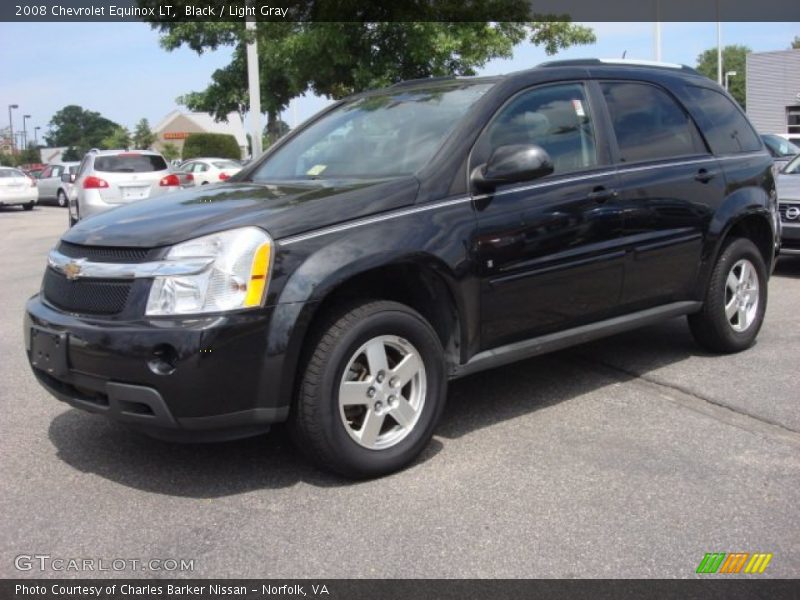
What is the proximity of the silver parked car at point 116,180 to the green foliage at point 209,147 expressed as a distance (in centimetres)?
3159

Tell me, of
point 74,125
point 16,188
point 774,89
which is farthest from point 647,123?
point 74,125

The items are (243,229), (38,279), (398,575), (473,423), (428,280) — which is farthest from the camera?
(38,279)

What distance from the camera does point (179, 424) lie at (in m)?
3.46

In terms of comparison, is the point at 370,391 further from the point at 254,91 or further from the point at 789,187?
the point at 254,91

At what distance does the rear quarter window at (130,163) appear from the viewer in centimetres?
1577

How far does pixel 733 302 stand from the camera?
19.0ft

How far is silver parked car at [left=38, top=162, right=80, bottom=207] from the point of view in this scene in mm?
29750

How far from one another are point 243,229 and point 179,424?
84 centimetres

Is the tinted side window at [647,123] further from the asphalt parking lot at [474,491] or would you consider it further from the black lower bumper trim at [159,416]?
the black lower bumper trim at [159,416]

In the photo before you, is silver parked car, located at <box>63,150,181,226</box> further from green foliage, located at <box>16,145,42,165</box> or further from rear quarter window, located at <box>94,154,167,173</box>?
green foliage, located at <box>16,145,42,165</box>

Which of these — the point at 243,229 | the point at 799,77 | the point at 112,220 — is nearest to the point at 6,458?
the point at 112,220

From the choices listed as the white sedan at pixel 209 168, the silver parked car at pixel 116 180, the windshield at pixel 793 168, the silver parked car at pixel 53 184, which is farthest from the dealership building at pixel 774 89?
the windshield at pixel 793 168

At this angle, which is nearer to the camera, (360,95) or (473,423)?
(473,423)

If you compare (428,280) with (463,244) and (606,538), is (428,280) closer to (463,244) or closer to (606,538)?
(463,244)
